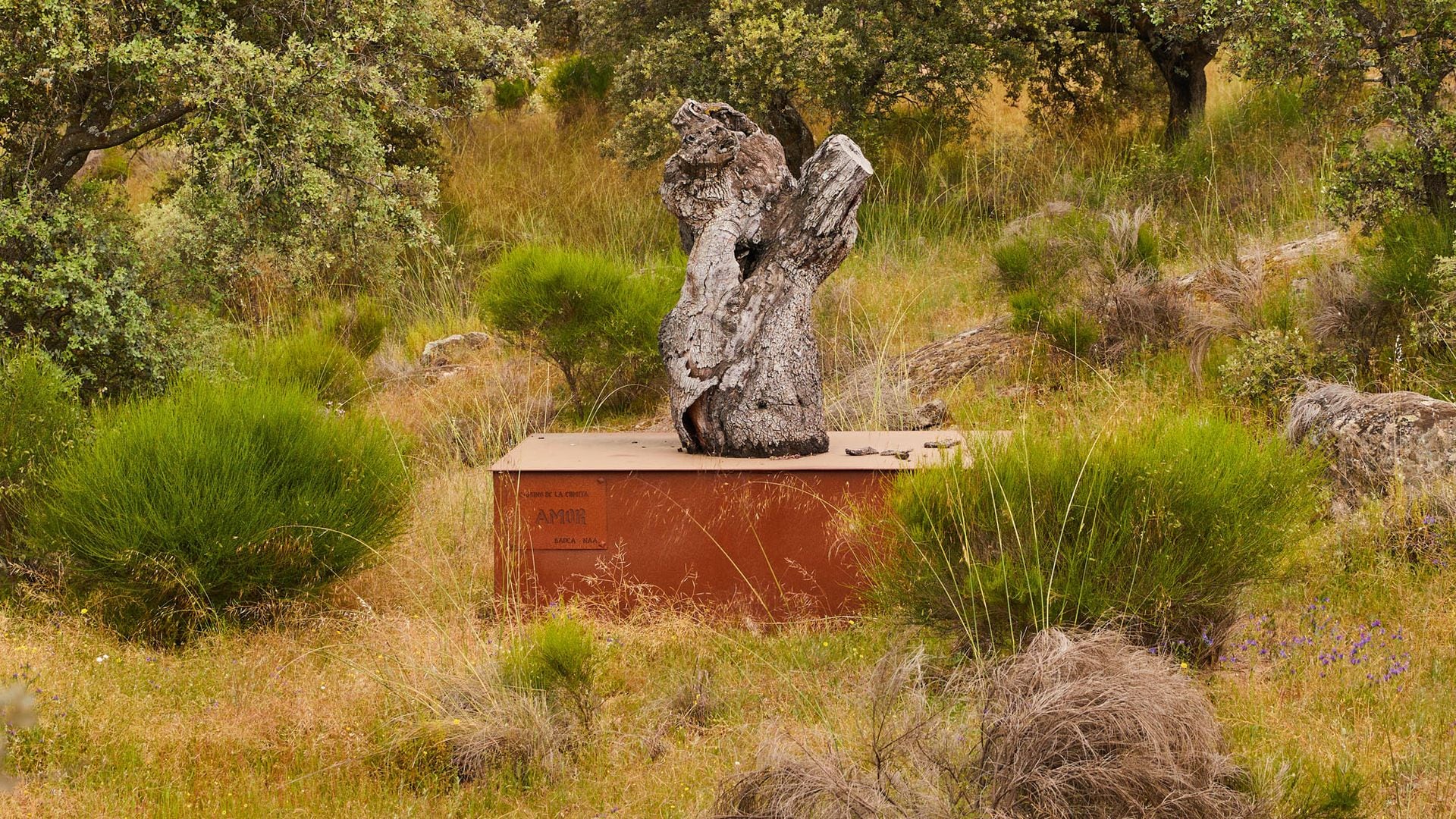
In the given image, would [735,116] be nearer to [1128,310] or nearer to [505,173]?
[1128,310]

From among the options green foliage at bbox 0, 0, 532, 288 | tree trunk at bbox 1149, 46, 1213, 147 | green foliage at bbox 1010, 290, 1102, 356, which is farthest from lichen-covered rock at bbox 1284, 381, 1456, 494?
tree trunk at bbox 1149, 46, 1213, 147

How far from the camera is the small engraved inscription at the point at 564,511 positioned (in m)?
4.84

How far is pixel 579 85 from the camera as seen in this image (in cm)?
1563

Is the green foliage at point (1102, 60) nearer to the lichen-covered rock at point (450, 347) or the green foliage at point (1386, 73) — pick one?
the green foliage at point (1386, 73)

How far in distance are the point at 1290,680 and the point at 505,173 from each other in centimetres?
1154

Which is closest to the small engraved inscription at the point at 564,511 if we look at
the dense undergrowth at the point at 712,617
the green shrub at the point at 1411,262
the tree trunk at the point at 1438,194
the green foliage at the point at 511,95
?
the dense undergrowth at the point at 712,617

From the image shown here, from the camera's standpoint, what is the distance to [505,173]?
14359 mm

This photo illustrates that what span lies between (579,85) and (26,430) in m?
10.8

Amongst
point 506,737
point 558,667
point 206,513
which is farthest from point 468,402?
point 506,737

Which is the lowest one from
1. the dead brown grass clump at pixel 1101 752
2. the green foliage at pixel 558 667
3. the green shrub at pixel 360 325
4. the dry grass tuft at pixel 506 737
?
the green shrub at pixel 360 325

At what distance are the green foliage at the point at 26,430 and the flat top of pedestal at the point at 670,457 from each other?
77.3 inches

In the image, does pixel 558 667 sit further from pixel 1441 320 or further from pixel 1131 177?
pixel 1131 177

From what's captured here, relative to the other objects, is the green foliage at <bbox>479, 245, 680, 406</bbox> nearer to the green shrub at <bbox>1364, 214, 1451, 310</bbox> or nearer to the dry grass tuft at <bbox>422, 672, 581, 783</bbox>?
the green shrub at <bbox>1364, 214, 1451, 310</bbox>

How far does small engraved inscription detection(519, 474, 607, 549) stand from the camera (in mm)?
4844
